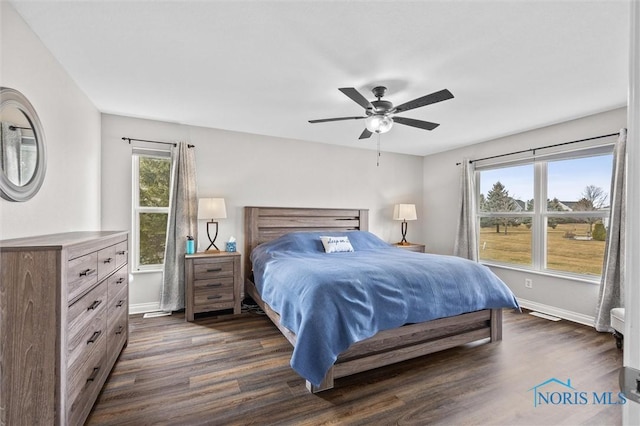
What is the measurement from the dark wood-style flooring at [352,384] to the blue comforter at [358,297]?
36 cm

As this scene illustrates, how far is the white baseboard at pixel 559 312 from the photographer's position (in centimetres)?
340

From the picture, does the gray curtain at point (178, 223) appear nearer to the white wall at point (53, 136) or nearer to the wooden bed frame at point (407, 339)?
the white wall at point (53, 136)

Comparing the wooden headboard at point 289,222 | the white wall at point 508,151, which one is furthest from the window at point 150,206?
the white wall at point 508,151

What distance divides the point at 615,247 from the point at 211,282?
451 cm

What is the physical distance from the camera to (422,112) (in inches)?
134

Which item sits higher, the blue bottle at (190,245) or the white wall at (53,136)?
the white wall at (53,136)

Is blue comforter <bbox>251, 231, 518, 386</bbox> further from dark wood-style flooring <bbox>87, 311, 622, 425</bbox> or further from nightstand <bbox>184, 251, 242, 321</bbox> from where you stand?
nightstand <bbox>184, 251, 242, 321</bbox>

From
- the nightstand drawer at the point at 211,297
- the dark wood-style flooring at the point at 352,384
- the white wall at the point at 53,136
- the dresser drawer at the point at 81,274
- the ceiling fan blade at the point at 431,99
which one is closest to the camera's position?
the dresser drawer at the point at 81,274

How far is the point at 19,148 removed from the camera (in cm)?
178

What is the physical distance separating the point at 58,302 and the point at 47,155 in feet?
4.48

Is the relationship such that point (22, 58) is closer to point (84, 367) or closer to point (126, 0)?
point (126, 0)

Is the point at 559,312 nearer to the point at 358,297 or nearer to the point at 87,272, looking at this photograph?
the point at 358,297

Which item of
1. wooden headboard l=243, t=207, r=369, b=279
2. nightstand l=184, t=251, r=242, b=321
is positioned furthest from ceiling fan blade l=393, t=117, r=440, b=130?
nightstand l=184, t=251, r=242, b=321

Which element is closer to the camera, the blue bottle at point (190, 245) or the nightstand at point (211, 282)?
the nightstand at point (211, 282)
